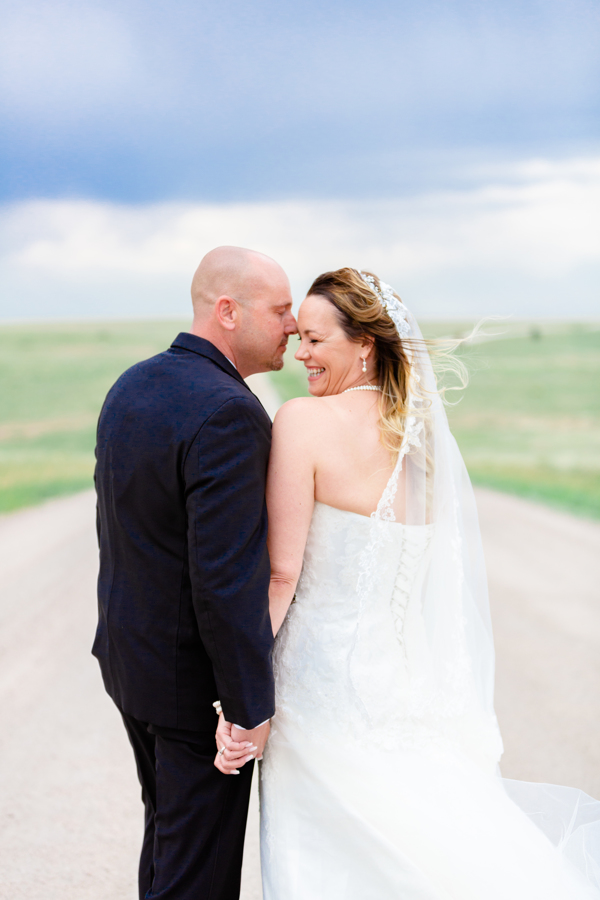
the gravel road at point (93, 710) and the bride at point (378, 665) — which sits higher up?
the bride at point (378, 665)

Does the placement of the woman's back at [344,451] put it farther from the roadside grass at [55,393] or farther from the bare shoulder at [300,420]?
the roadside grass at [55,393]

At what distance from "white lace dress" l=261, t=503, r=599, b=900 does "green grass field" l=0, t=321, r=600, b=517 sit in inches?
32.8

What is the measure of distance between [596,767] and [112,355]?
42.7 m

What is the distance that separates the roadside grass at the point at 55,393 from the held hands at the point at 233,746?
10538 millimetres

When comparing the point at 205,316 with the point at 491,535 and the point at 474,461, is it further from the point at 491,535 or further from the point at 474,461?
the point at 474,461

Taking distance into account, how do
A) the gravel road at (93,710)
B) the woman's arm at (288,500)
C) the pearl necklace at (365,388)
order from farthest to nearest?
the gravel road at (93,710)
the pearl necklace at (365,388)
the woman's arm at (288,500)

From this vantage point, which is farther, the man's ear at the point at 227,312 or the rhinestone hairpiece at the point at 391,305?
the rhinestone hairpiece at the point at 391,305

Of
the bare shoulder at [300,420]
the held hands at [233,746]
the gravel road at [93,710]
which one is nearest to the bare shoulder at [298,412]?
the bare shoulder at [300,420]

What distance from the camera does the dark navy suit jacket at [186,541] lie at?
1.92m


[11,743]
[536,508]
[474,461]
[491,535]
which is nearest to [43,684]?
[11,743]

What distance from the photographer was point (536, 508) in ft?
40.0

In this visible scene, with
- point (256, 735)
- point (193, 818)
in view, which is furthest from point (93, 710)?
point (256, 735)

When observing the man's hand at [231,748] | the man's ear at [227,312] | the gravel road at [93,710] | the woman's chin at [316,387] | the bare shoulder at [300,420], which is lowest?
the gravel road at [93,710]

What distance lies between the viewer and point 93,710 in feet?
15.0
